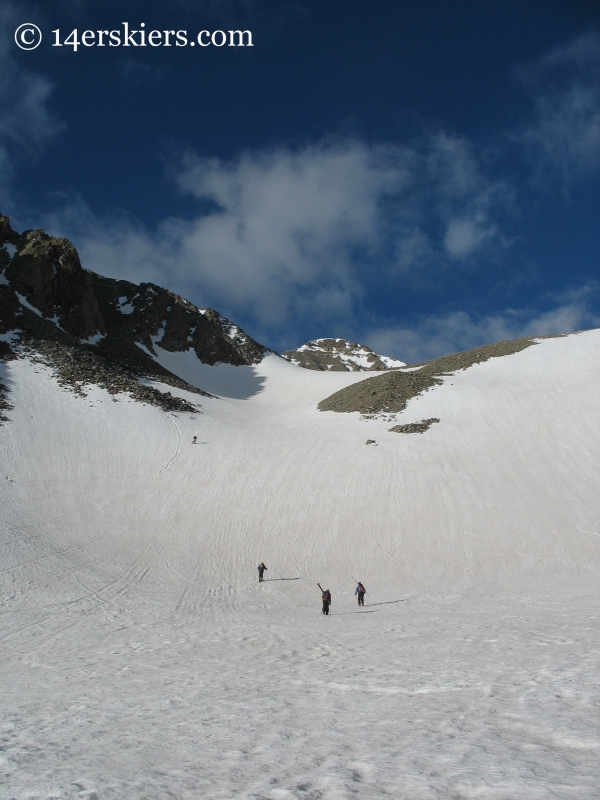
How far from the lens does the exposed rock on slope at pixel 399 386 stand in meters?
37.6

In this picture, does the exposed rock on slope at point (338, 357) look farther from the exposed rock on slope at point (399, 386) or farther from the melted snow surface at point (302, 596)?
the melted snow surface at point (302, 596)

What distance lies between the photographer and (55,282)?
2007 inches

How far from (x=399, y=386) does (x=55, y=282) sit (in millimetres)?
39969

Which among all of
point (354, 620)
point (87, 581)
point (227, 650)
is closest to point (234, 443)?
point (87, 581)

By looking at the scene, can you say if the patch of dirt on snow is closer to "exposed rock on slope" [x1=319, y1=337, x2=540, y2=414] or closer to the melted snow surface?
the melted snow surface

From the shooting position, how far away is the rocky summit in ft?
123

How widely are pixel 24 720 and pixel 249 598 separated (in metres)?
10.2

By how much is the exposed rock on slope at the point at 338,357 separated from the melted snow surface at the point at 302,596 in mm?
74321

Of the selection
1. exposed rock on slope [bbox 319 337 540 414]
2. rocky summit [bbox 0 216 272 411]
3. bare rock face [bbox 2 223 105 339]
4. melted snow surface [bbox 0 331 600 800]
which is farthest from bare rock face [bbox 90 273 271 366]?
exposed rock on slope [bbox 319 337 540 414]

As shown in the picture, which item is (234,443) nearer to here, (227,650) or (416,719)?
(227,650)

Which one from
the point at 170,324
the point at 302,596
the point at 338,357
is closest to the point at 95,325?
the point at 170,324

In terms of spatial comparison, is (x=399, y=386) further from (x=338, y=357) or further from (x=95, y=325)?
(x=338, y=357)

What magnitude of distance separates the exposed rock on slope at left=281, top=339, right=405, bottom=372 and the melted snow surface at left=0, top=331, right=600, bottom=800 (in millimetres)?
74321

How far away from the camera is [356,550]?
20.5 metres
